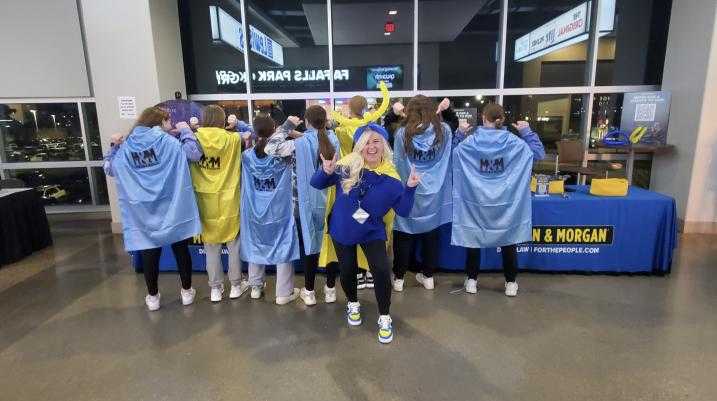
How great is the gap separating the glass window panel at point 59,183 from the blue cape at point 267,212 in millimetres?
4240

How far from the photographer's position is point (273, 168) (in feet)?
9.01

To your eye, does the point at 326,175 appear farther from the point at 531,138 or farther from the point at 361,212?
the point at 531,138

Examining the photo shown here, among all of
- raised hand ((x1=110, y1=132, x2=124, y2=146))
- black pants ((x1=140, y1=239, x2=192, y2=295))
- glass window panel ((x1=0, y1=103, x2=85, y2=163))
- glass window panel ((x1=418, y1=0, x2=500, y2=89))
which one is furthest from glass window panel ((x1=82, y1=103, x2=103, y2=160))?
glass window panel ((x1=418, y1=0, x2=500, y2=89))

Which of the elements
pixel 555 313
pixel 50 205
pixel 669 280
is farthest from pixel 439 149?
pixel 50 205

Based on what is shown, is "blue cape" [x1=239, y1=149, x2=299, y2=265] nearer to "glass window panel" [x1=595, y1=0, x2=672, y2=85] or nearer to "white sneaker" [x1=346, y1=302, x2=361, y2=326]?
"white sneaker" [x1=346, y1=302, x2=361, y2=326]

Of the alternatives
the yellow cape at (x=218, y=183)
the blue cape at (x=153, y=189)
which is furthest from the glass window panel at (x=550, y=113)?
the blue cape at (x=153, y=189)

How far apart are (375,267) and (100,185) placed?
5.17 m

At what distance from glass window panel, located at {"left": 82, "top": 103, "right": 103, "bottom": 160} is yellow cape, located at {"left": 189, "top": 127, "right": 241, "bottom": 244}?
11.8ft

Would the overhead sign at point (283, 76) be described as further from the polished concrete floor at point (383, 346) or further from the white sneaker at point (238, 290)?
the white sneaker at point (238, 290)

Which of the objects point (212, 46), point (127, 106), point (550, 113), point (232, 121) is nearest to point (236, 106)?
point (212, 46)

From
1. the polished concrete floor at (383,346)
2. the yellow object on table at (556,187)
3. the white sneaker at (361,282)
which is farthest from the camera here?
the yellow object on table at (556,187)

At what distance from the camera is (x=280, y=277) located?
296 cm

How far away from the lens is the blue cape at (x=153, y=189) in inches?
105

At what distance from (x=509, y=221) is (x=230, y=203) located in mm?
2022
